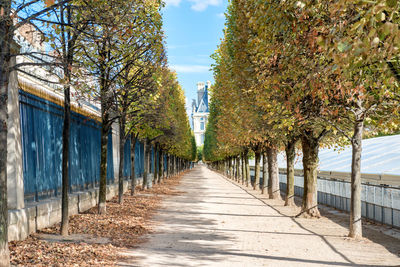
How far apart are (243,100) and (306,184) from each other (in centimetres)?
417

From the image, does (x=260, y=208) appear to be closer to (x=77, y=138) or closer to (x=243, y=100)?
(x=243, y=100)

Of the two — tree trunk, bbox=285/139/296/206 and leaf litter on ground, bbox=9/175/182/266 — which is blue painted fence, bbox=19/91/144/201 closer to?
leaf litter on ground, bbox=9/175/182/266

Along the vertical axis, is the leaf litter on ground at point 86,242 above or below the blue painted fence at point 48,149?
below

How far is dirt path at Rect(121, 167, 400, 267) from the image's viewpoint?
9398mm

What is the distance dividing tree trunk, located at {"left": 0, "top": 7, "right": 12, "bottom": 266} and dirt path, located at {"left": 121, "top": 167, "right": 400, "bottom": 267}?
2.33 meters

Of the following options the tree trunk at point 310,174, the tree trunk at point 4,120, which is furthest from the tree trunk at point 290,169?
the tree trunk at point 4,120

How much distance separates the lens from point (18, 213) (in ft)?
32.4

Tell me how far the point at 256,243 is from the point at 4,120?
22.5ft

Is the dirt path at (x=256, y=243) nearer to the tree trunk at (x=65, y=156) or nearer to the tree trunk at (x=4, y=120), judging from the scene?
the tree trunk at (x=65, y=156)

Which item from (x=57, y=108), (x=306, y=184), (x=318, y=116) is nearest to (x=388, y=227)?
(x=306, y=184)

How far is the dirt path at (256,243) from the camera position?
370 inches

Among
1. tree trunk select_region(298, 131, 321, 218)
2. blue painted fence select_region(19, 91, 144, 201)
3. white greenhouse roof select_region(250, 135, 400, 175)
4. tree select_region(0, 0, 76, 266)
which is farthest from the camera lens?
white greenhouse roof select_region(250, 135, 400, 175)

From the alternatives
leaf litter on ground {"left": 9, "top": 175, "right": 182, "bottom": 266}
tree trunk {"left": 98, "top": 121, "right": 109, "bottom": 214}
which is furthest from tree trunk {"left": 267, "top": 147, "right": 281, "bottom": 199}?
tree trunk {"left": 98, "top": 121, "right": 109, "bottom": 214}

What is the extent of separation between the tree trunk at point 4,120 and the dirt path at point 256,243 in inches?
91.5
